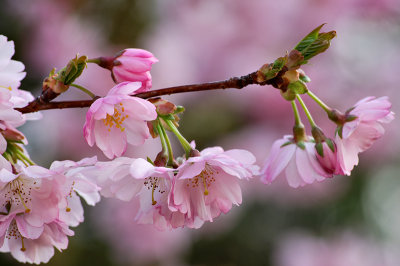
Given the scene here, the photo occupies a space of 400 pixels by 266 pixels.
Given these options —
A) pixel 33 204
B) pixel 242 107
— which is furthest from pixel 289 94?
pixel 242 107

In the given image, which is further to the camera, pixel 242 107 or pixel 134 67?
pixel 242 107

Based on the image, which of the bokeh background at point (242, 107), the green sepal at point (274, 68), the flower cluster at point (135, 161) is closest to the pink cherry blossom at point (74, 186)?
the flower cluster at point (135, 161)

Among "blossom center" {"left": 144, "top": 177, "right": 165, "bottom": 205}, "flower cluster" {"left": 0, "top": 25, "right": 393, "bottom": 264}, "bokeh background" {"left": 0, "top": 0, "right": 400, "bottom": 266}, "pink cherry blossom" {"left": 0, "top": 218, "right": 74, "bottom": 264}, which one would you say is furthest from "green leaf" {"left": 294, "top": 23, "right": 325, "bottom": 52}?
"bokeh background" {"left": 0, "top": 0, "right": 400, "bottom": 266}

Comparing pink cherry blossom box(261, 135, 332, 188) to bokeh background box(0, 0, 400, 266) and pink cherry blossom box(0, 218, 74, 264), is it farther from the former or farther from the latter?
bokeh background box(0, 0, 400, 266)

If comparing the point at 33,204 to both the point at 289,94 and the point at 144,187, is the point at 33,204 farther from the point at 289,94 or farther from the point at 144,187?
the point at 289,94

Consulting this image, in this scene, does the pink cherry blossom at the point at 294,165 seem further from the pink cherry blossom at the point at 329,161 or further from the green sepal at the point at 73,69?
the green sepal at the point at 73,69
